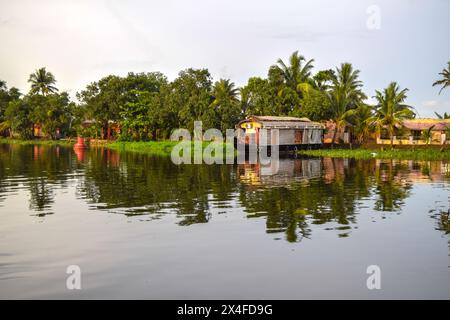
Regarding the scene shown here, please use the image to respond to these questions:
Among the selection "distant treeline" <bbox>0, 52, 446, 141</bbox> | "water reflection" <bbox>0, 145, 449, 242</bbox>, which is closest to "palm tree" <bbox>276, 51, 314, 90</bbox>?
"distant treeline" <bbox>0, 52, 446, 141</bbox>

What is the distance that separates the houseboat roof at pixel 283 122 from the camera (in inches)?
1517

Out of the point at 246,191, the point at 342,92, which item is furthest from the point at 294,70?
the point at 246,191

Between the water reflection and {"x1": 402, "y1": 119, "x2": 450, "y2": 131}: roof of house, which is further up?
{"x1": 402, "y1": 119, "x2": 450, "y2": 131}: roof of house

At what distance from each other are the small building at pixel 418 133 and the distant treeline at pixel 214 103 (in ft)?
4.18

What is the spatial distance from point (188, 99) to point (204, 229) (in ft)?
128

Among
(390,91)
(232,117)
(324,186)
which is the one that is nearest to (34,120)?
(232,117)

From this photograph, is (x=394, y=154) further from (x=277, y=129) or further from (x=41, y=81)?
(x=41, y=81)

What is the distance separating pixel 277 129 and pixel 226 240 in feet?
100.0

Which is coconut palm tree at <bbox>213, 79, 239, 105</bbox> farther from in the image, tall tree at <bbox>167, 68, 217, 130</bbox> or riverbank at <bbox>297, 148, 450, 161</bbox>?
riverbank at <bbox>297, 148, 450, 161</bbox>

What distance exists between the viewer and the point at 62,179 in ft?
69.7

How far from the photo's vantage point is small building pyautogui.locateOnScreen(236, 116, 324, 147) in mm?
38969

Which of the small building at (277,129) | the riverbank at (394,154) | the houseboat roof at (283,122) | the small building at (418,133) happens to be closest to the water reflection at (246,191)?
the riverbank at (394,154)

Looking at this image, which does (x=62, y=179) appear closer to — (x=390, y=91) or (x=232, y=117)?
(x=232, y=117)

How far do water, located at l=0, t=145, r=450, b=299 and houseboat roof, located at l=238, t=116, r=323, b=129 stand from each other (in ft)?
66.7
